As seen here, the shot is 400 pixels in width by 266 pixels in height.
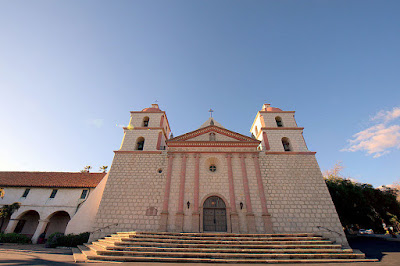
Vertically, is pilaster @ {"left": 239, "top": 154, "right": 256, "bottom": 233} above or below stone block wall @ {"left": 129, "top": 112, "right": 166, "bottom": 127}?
below

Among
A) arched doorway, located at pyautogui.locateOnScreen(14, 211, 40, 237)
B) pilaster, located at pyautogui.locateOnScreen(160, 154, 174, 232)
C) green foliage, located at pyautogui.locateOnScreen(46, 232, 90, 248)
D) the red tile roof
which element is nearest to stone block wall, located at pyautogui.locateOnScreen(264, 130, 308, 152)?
pilaster, located at pyautogui.locateOnScreen(160, 154, 174, 232)

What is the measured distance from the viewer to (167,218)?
13094 millimetres

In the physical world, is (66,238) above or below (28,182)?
below

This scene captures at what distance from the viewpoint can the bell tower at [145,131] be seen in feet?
55.4

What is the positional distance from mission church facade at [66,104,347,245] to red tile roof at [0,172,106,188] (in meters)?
4.60

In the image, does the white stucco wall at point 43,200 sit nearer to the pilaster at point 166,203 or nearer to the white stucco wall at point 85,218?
the white stucco wall at point 85,218

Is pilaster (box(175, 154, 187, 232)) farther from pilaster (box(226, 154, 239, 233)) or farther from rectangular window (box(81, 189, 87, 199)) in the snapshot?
rectangular window (box(81, 189, 87, 199))

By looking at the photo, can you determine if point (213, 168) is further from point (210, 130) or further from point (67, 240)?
point (67, 240)

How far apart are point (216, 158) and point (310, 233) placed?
8492mm

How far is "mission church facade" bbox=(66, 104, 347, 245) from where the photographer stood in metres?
12.9

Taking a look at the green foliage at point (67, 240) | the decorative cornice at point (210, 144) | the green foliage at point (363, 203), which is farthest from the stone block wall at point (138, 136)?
the green foliage at point (363, 203)

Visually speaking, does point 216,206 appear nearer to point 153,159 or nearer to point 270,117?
point 153,159

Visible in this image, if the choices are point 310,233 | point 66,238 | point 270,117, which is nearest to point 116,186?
point 66,238

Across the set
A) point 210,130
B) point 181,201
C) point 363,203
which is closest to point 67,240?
point 181,201
